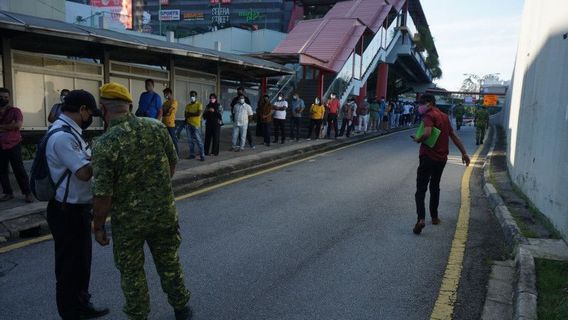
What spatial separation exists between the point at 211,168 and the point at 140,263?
22.1ft

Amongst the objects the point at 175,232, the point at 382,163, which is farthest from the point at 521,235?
the point at 382,163

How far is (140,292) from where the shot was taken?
119 inches

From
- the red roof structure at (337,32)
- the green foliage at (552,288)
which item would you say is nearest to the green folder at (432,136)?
the green foliage at (552,288)

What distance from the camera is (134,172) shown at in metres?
2.92

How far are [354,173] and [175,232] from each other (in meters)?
7.57

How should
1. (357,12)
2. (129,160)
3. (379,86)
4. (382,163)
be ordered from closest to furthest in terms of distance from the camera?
(129,160) < (382,163) < (357,12) < (379,86)

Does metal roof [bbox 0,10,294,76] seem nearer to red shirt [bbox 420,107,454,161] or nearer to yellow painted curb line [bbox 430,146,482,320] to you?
red shirt [bbox 420,107,454,161]

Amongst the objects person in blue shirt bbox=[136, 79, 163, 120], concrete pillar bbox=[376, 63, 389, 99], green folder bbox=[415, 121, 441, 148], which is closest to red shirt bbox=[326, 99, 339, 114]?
person in blue shirt bbox=[136, 79, 163, 120]

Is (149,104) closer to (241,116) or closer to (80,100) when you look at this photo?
(241,116)

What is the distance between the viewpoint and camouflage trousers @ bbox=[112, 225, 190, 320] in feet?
9.71

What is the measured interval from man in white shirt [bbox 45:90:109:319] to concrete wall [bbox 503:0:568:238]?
16.2ft

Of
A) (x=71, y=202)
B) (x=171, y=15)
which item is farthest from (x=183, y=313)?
(x=171, y=15)

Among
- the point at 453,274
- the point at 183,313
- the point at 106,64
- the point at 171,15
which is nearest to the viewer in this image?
the point at 183,313

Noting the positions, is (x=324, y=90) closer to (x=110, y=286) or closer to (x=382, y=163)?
(x=382, y=163)
